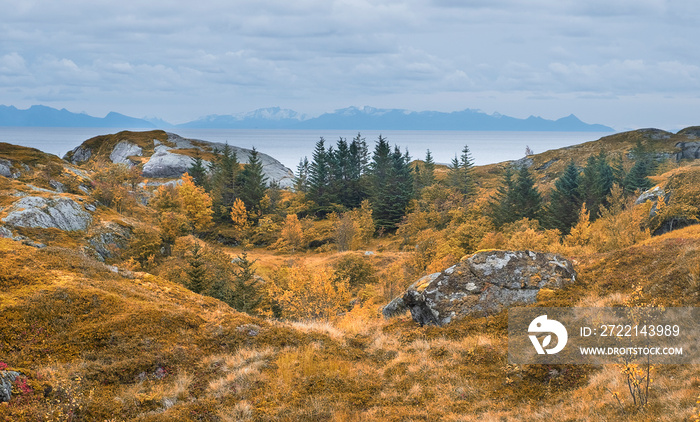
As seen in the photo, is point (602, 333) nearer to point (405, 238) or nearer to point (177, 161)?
point (405, 238)

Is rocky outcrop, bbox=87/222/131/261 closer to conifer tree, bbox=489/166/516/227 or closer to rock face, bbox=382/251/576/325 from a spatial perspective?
rock face, bbox=382/251/576/325

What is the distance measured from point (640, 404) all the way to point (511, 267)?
24.0 feet

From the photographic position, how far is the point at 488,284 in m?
14.7

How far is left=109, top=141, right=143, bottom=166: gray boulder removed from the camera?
11206cm

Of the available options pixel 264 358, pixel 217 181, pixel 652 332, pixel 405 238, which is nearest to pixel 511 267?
pixel 652 332

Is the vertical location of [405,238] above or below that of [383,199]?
below

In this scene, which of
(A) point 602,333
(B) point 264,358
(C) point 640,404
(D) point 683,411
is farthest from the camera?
(B) point 264,358

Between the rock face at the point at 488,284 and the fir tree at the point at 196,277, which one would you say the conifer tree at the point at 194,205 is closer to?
the fir tree at the point at 196,277

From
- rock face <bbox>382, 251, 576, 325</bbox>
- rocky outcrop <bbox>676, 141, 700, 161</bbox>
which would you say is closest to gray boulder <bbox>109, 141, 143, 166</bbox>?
rock face <bbox>382, 251, 576, 325</bbox>

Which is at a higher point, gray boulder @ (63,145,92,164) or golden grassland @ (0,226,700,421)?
gray boulder @ (63,145,92,164)

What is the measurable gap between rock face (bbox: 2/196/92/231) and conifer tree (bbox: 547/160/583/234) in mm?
62584

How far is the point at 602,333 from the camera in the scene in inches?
424
